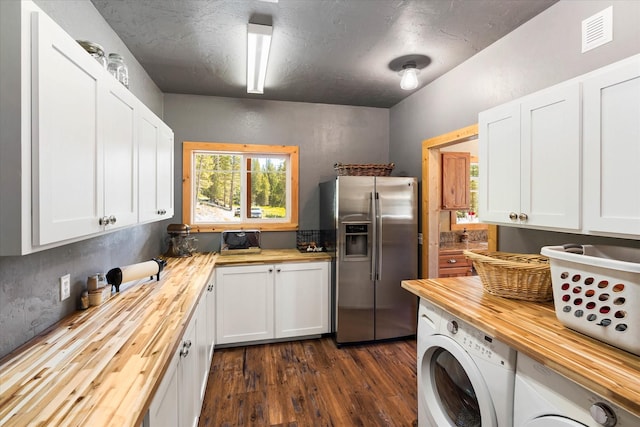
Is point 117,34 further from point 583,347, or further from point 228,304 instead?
point 583,347

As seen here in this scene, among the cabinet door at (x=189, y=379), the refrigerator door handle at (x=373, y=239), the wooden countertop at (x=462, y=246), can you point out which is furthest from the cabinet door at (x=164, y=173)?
the wooden countertop at (x=462, y=246)

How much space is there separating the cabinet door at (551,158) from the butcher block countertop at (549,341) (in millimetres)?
461

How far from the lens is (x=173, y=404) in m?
1.24

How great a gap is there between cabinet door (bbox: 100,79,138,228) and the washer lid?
181 cm

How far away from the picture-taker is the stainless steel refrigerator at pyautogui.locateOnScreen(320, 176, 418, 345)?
2916 millimetres

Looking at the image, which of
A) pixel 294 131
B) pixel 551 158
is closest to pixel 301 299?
pixel 294 131

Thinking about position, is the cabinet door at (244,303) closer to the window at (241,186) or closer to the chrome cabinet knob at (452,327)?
the window at (241,186)

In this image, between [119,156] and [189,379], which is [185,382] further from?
[119,156]

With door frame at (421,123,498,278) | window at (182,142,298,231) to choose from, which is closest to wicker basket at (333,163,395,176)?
door frame at (421,123,498,278)

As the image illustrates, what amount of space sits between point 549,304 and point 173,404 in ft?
5.94

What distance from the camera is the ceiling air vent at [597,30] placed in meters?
1.51

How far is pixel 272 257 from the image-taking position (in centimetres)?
298

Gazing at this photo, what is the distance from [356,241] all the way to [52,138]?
7.97ft

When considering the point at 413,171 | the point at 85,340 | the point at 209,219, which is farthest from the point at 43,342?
the point at 413,171
